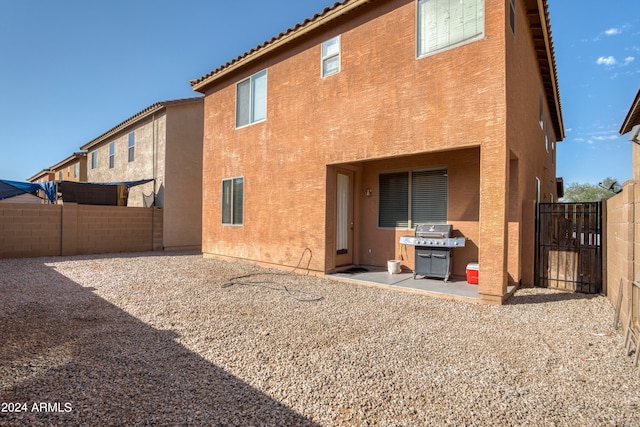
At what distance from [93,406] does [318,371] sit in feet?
6.43

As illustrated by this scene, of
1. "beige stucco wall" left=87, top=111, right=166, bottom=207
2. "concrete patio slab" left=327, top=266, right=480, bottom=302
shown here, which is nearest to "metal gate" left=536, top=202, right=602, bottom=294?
"concrete patio slab" left=327, top=266, right=480, bottom=302

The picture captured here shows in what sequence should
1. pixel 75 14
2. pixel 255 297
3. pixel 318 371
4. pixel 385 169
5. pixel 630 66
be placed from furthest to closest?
1. pixel 630 66
2. pixel 75 14
3. pixel 385 169
4. pixel 255 297
5. pixel 318 371

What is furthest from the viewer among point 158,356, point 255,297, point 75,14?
point 75,14

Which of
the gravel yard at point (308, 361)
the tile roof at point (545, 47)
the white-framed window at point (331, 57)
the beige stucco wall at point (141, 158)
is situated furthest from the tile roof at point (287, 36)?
the gravel yard at point (308, 361)

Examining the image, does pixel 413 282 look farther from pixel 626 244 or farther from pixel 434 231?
pixel 626 244

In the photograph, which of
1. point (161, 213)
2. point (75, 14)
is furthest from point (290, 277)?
point (75, 14)

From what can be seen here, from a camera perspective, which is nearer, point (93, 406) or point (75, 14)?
point (93, 406)

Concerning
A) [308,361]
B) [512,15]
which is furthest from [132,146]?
[308,361]

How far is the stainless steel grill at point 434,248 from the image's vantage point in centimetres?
726

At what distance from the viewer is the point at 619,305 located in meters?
4.78

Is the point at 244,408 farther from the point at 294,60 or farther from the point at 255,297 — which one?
the point at 294,60

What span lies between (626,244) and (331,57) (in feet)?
23.2

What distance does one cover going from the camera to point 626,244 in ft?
14.6

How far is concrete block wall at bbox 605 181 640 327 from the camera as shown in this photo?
414 centimetres
